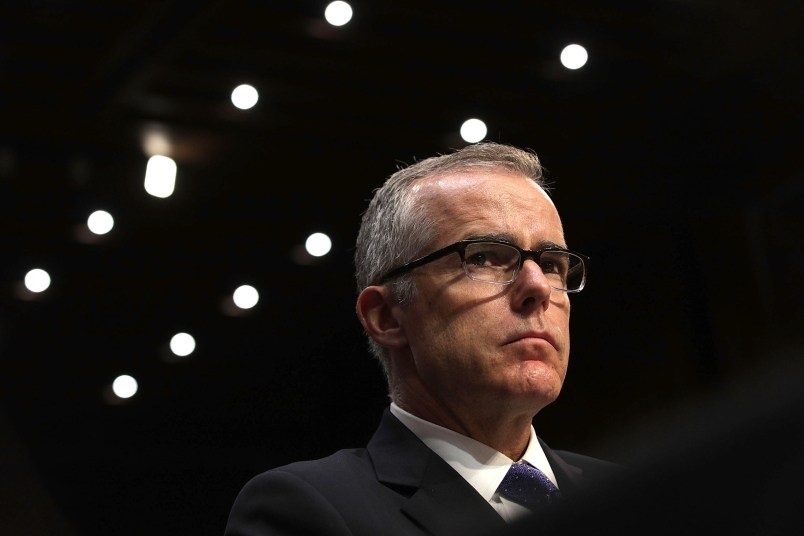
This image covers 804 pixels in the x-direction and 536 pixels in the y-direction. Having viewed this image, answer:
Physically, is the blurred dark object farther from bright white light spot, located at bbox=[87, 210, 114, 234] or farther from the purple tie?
bright white light spot, located at bbox=[87, 210, 114, 234]

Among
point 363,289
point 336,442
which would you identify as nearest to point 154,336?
point 336,442

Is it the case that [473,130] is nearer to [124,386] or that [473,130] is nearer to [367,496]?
[124,386]

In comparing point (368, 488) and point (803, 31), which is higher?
point (803, 31)

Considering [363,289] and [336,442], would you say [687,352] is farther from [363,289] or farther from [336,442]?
[363,289]

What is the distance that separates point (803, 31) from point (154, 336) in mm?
2254

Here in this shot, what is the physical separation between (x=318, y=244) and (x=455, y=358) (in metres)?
1.70

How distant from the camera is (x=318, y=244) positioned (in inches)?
126

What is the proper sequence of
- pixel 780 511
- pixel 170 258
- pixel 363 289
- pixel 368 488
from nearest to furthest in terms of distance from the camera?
pixel 780 511, pixel 368 488, pixel 363 289, pixel 170 258

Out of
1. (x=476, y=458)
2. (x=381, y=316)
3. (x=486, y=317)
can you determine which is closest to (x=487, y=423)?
(x=476, y=458)

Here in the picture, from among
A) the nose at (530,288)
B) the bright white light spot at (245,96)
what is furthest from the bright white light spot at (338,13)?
the nose at (530,288)

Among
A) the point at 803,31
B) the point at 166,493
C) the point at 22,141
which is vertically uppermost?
the point at 803,31

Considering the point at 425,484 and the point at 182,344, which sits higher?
the point at 182,344

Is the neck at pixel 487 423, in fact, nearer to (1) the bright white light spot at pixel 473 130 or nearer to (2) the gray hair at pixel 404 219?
(2) the gray hair at pixel 404 219

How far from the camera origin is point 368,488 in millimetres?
1421
